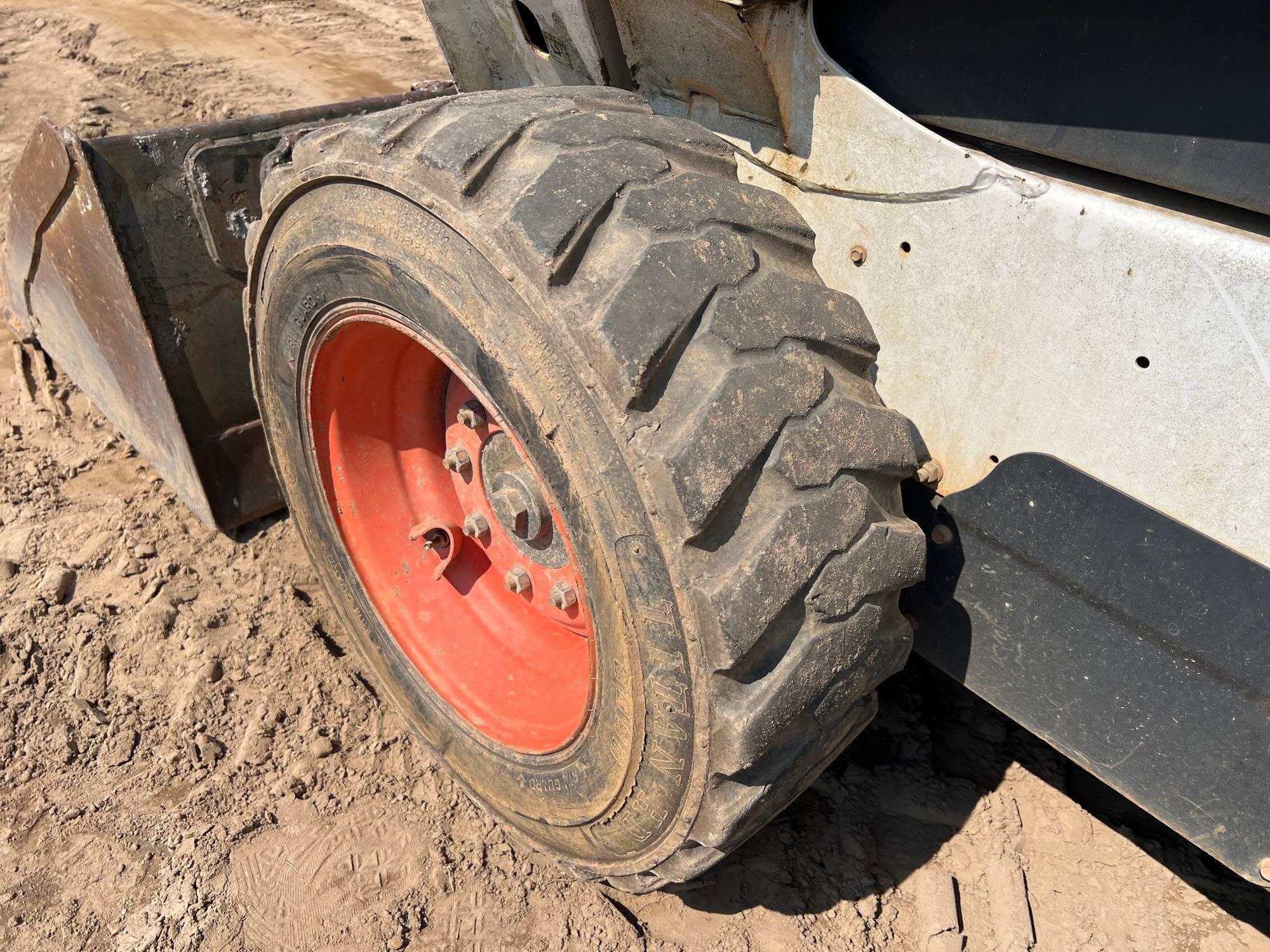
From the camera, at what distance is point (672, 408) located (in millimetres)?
1151

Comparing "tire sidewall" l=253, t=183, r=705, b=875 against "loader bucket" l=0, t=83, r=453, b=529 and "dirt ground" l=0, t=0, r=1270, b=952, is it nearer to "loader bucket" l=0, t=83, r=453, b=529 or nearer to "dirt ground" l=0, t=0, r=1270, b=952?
"dirt ground" l=0, t=0, r=1270, b=952

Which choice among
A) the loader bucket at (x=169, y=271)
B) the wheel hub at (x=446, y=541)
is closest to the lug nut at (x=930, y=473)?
the wheel hub at (x=446, y=541)

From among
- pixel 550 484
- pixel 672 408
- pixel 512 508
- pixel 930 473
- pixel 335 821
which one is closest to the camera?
pixel 672 408

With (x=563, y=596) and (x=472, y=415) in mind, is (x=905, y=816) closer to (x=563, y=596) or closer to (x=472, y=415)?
(x=563, y=596)

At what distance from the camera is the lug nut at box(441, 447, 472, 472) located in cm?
194

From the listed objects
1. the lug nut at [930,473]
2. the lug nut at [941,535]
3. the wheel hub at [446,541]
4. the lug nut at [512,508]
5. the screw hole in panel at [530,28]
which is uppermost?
the screw hole in panel at [530,28]

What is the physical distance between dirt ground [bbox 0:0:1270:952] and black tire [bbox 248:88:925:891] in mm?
550

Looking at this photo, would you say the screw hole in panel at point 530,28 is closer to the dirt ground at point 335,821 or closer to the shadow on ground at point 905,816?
the dirt ground at point 335,821

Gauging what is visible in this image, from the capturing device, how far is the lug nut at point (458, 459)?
194 centimetres

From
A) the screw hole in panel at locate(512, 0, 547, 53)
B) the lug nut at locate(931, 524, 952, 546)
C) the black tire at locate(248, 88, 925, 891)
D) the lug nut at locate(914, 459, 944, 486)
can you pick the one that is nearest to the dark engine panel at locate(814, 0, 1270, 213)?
the black tire at locate(248, 88, 925, 891)

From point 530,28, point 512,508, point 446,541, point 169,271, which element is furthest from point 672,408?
point 169,271

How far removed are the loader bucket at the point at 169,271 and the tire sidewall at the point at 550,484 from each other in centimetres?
60

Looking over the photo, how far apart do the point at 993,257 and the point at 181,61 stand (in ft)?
19.1

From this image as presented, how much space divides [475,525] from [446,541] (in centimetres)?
17
